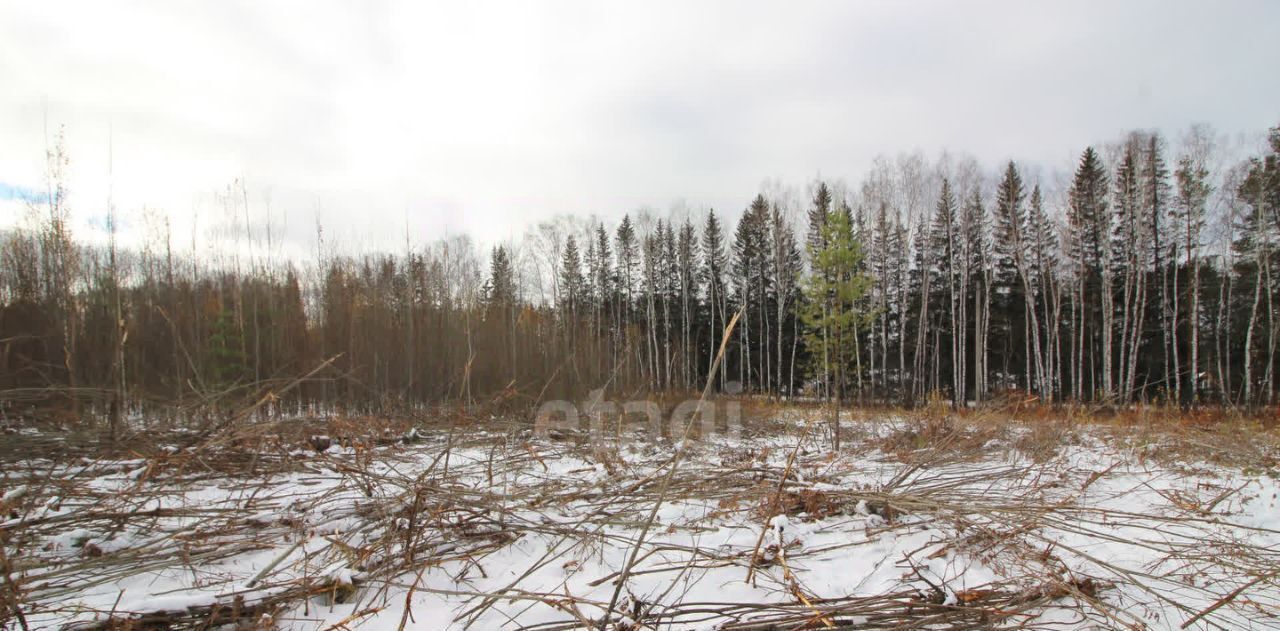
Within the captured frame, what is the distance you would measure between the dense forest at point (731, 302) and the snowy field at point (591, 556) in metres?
0.64

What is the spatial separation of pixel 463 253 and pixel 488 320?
11.8 metres

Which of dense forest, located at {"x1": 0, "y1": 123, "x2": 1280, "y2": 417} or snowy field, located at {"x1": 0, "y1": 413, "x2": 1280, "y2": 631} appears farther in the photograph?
dense forest, located at {"x1": 0, "y1": 123, "x2": 1280, "y2": 417}

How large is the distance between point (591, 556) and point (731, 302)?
26.3m

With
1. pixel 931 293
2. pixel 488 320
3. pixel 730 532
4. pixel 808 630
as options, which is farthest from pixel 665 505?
pixel 931 293

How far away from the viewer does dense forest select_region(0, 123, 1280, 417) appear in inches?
279

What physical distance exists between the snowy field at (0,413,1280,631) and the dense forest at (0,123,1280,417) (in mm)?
645

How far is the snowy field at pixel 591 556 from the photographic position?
174 cm

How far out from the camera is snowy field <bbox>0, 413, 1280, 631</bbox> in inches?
68.5

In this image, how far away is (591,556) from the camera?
2502 mm

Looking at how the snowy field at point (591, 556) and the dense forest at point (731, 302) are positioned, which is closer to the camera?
the snowy field at point (591, 556)

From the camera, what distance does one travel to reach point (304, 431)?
10.8ft

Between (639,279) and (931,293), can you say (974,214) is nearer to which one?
(931,293)

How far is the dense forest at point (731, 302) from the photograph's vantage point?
7.09 m

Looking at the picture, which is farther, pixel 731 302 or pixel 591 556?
pixel 731 302
